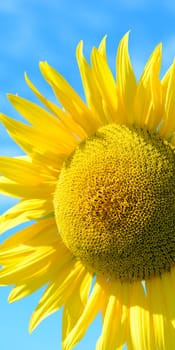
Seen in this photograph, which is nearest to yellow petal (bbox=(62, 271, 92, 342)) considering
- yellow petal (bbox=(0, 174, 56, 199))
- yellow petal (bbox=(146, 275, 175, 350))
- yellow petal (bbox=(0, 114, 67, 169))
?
yellow petal (bbox=(146, 275, 175, 350))

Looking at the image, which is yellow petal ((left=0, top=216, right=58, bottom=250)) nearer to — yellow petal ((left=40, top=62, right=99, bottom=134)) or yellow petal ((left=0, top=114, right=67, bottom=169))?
yellow petal ((left=0, top=114, right=67, bottom=169))

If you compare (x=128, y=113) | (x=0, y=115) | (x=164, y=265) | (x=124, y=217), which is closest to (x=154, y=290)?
(x=164, y=265)

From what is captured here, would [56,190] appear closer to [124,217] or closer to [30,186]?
[30,186]

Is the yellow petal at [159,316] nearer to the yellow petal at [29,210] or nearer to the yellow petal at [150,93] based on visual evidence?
the yellow petal at [29,210]

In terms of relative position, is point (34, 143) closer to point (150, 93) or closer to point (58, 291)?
point (150, 93)

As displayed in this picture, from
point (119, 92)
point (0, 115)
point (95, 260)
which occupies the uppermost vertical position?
point (0, 115)

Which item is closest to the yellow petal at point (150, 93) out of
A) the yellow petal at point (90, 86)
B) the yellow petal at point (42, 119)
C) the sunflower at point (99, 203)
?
the sunflower at point (99, 203)

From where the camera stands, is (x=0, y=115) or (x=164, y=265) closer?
(x=164, y=265)

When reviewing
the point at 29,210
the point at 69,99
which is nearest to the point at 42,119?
the point at 69,99
